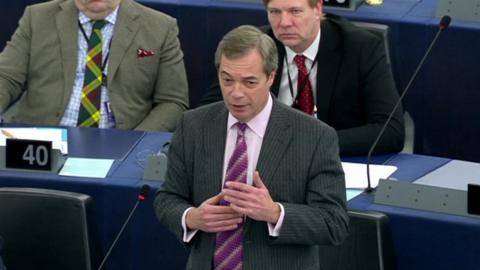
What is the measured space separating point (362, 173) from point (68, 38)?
60.1 inches

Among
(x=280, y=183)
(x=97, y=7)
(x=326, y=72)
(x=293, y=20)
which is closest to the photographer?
(x=280, y=183)

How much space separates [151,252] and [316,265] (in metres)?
1.27

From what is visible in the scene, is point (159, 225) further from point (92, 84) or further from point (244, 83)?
point (244, 83)

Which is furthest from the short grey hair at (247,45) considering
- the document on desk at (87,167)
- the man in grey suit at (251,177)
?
the document on desk at (87,167)

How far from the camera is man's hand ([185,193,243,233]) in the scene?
12.4 feet

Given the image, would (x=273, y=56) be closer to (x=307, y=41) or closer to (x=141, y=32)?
(x=307, y=41)

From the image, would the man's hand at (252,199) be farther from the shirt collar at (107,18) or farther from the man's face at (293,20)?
the shirt collar at (107,18)

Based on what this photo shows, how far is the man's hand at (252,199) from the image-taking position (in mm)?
3732

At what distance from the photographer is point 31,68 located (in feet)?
19.7

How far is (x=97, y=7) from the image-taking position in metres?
5.86

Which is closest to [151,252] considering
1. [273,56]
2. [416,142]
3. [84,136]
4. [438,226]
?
[84,136]

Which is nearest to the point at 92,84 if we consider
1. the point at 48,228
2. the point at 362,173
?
the point at 48,228

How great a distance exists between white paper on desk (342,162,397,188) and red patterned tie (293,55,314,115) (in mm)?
362

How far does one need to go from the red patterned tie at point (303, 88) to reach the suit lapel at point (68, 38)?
1.01m
